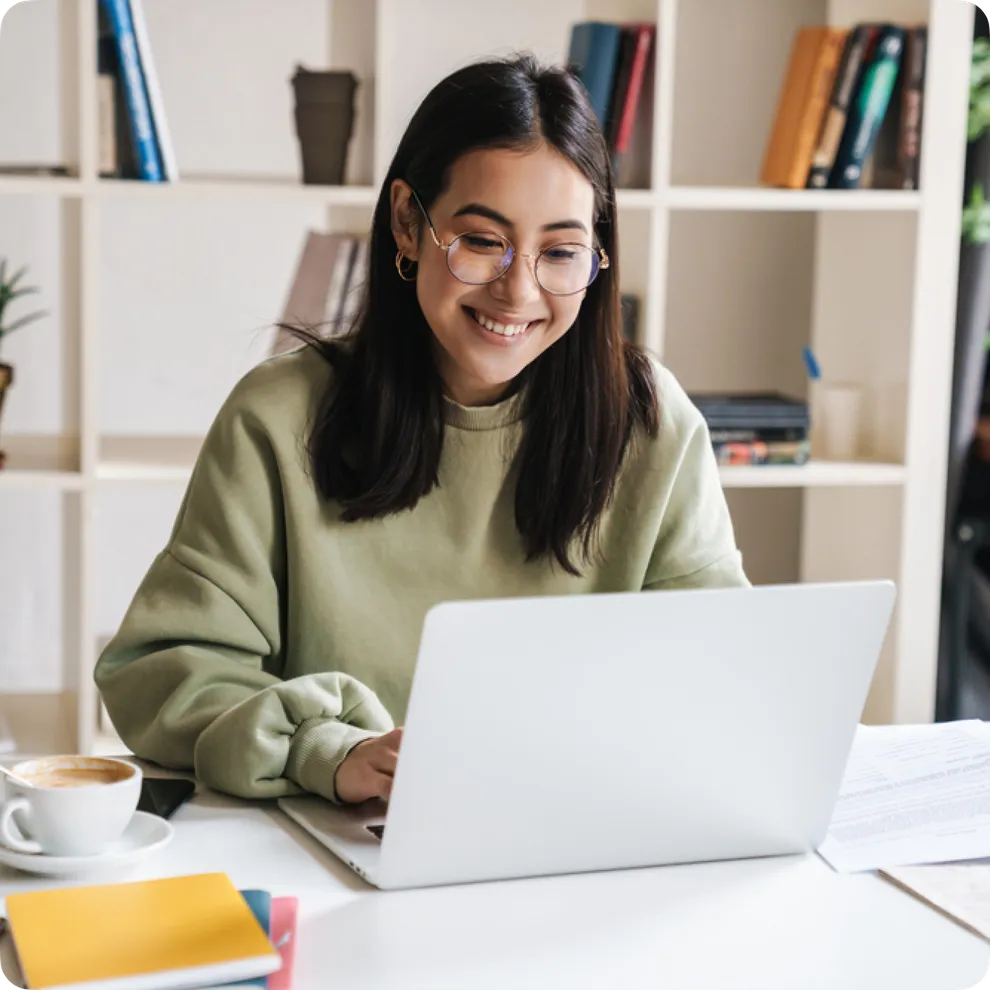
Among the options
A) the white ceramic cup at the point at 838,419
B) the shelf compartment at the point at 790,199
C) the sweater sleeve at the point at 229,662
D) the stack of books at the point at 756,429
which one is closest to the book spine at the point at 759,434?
the stack of books at the point at 756,429

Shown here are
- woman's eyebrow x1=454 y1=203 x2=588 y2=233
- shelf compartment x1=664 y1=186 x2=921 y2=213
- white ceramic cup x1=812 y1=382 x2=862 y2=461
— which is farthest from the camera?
white ceramic cup x1=812 y1=382 x2=862 y2=461

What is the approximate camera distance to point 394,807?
38.2 inches

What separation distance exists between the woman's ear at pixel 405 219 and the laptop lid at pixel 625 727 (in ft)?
2.14

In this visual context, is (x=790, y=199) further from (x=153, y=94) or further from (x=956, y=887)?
(x=956, y=887)

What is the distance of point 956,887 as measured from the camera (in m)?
1.05

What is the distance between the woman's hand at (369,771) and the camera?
3.72 ft

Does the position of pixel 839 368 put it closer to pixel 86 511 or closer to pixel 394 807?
pixel 86 511

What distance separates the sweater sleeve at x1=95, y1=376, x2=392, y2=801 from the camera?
1.19m

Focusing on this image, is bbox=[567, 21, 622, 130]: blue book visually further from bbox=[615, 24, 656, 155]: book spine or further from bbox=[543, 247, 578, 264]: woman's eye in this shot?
bbox=[543, 247, 578, 264]: woman's eye

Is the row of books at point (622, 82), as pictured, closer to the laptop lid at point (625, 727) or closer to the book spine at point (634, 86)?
the book spine at point (634, 86)

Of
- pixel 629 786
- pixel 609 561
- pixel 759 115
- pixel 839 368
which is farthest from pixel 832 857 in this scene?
pixel 759 115

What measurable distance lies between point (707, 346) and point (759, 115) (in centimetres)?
45

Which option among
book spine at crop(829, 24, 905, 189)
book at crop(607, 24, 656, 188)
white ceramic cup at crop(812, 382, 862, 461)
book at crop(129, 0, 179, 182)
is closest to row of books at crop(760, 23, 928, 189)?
book spine at crop(829, 24, 905, 189)

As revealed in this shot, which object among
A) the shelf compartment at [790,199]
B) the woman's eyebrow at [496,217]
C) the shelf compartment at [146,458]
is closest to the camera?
the woman's eyebrow at [496,217]
